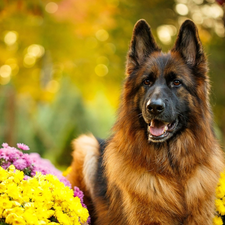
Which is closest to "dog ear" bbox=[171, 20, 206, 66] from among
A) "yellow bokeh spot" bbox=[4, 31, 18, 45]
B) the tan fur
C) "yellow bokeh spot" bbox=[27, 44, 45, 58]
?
the tan fur

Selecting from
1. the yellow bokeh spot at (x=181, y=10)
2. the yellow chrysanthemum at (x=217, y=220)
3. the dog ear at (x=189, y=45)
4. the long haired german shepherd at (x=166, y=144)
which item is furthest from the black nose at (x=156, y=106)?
the yellow bokeh spot at (x=181, y=10)

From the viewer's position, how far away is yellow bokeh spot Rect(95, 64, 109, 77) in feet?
41.2

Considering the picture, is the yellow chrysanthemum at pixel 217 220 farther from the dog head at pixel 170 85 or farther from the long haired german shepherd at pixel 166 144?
the dog head at pixel 170 85

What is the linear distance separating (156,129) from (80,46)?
8956 mm

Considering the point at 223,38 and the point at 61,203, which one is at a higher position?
the point at 223,38

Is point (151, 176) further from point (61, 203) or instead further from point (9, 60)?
point (9, 60)

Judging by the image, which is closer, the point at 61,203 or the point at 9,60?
the point at 61,203

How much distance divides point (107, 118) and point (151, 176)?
18.7 metres

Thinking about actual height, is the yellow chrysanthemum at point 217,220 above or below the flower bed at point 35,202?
above

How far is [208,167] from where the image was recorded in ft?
11.9

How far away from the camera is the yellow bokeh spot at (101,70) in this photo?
12558 mm

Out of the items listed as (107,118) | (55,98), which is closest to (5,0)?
(55,98)

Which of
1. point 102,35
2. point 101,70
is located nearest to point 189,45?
point 102,35

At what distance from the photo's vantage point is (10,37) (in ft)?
37.1
